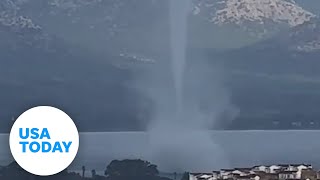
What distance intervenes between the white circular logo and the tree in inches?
43.2

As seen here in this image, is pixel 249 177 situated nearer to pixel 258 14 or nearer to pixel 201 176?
pixel 201 176

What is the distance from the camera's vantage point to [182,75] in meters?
3.77

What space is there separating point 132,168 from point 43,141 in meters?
1.20

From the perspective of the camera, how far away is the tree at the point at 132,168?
Result: 3.74 m

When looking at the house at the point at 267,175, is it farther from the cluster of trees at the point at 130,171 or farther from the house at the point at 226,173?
the cluster of trees at the point at 130,171

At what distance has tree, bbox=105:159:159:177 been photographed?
3.74 metres

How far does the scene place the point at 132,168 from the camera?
148 inches

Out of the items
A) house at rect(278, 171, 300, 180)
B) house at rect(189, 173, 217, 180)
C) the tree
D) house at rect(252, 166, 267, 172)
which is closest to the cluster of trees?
the tree

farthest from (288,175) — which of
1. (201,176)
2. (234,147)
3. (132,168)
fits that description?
(132,168)

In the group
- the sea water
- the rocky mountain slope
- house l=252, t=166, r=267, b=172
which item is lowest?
house l=252, t=166, r=267, b=172

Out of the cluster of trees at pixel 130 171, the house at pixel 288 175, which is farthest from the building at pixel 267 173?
the cluster of trees at pixel 130 171

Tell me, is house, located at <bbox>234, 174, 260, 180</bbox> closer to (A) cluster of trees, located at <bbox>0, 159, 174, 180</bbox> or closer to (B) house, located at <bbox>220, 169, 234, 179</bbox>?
(B) house, located at <bbox>220, 169, 234, 179</bbox>

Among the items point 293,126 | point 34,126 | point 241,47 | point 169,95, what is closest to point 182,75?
point 169,95

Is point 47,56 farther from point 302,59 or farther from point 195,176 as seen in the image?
point 302,59
